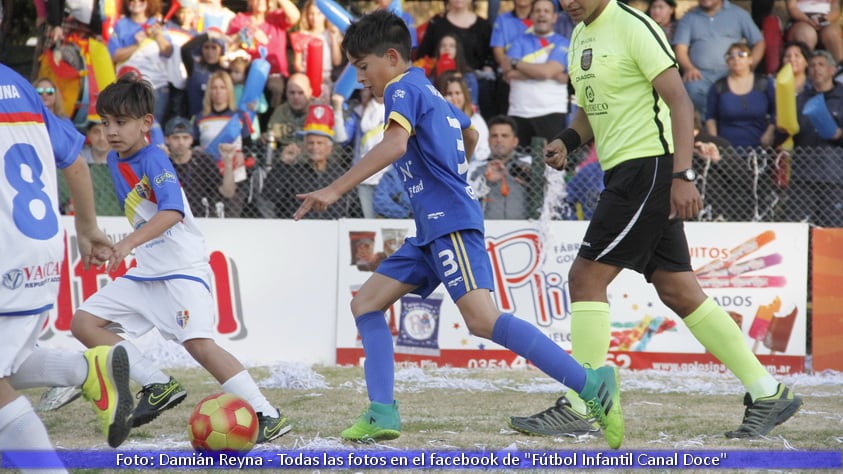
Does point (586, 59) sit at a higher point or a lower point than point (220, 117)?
lower

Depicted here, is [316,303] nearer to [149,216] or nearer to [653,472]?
[149,216]

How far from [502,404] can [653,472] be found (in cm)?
229

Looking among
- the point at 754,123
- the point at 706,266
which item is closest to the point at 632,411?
the point at 706,266

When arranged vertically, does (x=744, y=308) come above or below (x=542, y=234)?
below

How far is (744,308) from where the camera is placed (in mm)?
8781

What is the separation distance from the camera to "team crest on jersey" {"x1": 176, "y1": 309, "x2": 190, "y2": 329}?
544cm

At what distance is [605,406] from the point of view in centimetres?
479

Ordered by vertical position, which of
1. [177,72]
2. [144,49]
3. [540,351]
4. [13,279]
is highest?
[144,49]

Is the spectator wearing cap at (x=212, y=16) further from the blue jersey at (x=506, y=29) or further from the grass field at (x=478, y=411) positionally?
the grass field at (x=478, y=411)

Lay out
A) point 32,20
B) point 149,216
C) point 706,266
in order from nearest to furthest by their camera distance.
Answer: point 149,216 → point 706,266 → point 32,20

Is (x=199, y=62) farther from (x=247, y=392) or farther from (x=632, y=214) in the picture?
(x=632, y=214)

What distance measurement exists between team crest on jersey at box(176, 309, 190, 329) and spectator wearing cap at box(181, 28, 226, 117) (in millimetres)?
5715

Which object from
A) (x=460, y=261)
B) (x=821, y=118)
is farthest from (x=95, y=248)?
(x=821, y=118)

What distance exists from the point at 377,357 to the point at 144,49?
6893 millimetres
